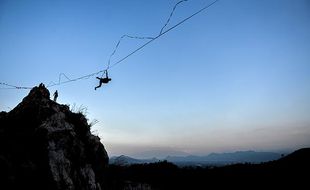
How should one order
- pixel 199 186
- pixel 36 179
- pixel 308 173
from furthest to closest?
pixel 199 186 < pixel 308 173 < pixel 36 179

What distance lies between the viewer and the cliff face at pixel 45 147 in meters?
13.4

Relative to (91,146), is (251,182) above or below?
below

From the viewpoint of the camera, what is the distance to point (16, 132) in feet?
51.0

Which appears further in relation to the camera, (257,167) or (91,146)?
(257,167)

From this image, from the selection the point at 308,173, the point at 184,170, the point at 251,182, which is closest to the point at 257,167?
the point at 251,182

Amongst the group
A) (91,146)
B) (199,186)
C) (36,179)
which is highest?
(91,146)

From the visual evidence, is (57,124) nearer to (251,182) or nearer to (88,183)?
(88,183)

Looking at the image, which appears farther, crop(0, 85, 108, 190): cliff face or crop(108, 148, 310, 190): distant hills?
crop(108, 148, 310, 190): distant hills

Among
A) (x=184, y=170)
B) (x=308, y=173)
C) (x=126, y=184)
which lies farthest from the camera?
(x=184, y=170)

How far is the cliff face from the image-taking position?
13.4m

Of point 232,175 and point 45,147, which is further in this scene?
point 232,175

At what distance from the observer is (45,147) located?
579 inches

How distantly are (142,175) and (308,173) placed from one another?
2537 cm

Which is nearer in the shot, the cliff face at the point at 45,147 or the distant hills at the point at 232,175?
the cliff face at the point at 45,147
